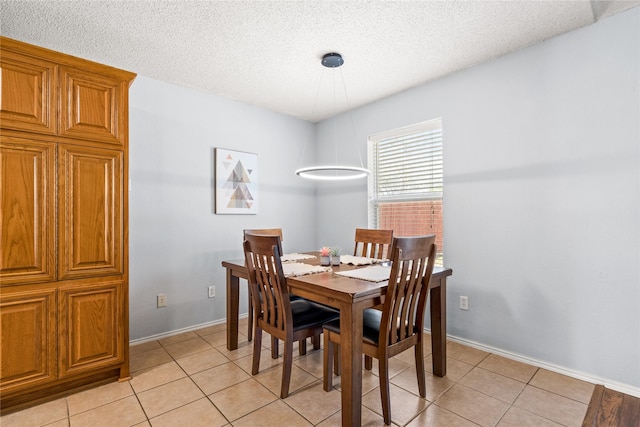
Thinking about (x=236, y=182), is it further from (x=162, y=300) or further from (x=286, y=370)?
(x=286, y=370)

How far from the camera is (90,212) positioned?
2111 millimetres

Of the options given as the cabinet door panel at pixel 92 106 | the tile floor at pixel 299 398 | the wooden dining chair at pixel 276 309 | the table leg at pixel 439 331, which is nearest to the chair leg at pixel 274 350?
the tile floor at pixel 299 398

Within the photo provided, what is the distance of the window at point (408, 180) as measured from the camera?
3.14 m

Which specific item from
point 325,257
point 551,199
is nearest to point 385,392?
point 325,257

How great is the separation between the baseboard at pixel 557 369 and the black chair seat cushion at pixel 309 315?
1.39 meters

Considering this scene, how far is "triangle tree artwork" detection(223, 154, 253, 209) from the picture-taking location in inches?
139

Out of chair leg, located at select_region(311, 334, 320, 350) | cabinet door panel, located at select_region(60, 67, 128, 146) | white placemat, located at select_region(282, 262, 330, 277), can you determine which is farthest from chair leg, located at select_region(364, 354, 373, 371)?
cabinet door panel, located at select_region(60, 67, 128, 146)

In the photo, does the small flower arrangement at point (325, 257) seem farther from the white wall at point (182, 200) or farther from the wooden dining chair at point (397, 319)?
the white wall at point (182, 200)

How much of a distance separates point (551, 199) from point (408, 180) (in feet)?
4.29

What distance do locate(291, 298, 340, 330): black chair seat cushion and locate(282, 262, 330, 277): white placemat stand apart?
30cm

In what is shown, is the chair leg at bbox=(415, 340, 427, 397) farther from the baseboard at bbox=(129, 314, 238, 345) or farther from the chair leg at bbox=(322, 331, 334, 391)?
the baseboard at bbox=(129, 314, 238, 345)

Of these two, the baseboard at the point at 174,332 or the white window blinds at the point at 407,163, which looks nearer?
the baseboard at the point at 174,332

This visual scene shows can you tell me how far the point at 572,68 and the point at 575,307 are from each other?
172cm

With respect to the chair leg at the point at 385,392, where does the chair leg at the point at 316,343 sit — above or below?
below
